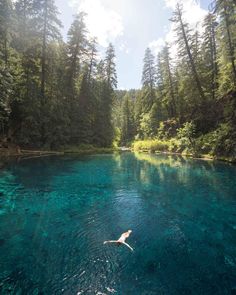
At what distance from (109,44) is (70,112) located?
580 inches

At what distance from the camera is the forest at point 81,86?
1886cm

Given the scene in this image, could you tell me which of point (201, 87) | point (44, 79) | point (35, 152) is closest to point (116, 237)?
point (35, 152)

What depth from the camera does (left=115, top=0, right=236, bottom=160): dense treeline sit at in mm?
18609

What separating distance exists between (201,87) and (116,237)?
81.1 ft

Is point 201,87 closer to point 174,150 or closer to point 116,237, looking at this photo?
point 174,150

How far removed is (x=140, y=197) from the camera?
8180 millimetres

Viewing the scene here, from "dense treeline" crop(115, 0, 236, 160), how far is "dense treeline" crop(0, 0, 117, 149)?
39.6ft

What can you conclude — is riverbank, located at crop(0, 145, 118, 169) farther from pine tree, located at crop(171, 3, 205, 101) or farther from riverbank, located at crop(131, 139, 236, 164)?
pine tree, located at crop(171, 3, 205, 101)

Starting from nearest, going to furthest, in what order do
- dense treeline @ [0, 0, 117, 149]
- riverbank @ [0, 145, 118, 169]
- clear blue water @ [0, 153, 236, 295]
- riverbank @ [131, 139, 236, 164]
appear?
clear blue water @ [0, 153, 236, 295], riverbank @ [131, 139, 236, 164], riverbank @ [0, 145, 118, 169], dense treeline @ [0, 0, 117, 149]

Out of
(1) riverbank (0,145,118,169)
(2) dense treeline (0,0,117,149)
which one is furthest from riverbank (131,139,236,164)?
(2) dense treeline (0,0,117,149)

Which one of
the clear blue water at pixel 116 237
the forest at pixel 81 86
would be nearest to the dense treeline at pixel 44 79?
the forest at pixel 81 86

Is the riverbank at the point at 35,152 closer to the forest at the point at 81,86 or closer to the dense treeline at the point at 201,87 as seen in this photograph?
the forest at the point at 81,86

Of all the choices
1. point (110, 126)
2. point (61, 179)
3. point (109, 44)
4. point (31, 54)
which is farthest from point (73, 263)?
point (109, 44)

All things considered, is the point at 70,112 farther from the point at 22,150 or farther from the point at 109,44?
the point at 109,44
